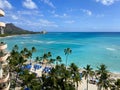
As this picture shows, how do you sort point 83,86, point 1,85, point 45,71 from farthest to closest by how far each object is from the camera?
1. point 45,71
2. point 83,86
3. point 1,85

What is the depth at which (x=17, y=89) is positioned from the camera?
2023 inches

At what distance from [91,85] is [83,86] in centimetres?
276

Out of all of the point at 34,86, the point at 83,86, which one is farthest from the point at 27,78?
the point at 83,86

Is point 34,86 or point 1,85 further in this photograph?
point 34,86

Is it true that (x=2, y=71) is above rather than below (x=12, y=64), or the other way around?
above

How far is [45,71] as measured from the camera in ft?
221

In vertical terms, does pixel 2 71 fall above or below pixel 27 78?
above

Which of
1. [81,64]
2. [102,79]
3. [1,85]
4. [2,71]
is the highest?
[2,71]

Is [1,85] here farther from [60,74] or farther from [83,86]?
[83,86]

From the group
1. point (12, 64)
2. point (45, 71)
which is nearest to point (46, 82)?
point (12, 64)

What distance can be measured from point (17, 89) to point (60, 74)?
14.0 meters

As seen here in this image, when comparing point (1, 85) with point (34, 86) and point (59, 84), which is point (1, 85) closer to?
point (34, 86)

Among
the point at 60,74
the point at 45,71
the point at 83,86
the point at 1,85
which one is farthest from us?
the point at 45,71

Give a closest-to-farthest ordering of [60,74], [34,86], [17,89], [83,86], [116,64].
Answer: [34,86] → [60,74] → [17,89] → [83,86] → [116,64]
